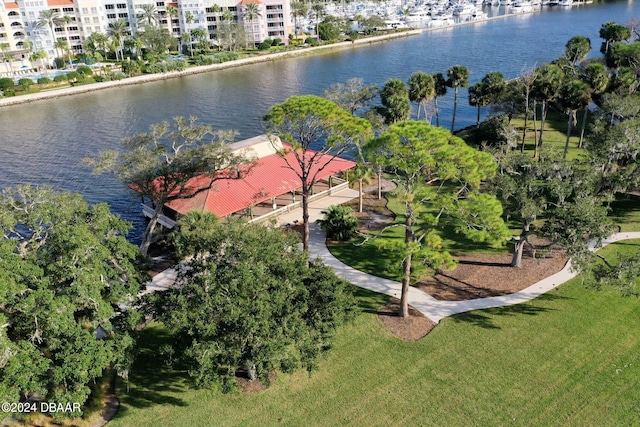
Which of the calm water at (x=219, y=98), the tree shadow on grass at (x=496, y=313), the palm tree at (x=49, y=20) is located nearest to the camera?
the tree shadow on grass at (x=496, y=313)

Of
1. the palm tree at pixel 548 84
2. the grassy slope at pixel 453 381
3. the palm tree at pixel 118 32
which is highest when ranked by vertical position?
the palm tree at pixel 118 32

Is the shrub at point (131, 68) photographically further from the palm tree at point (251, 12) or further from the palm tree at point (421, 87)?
the palm tree at point (421, 87)

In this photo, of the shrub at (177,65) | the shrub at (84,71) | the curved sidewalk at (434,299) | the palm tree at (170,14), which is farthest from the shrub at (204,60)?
the curved sidewalk at (434,299)

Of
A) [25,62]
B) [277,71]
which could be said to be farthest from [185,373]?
[25,62]

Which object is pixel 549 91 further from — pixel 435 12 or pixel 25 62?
pixel 435 12

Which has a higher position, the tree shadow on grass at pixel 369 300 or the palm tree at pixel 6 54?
the palm tree at pixel 6 54

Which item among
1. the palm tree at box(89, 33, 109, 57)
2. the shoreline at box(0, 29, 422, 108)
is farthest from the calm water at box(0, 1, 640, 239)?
the palm tree at box(89, 33, 109, 57)

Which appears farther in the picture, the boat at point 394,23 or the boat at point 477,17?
the boat at point 477,17

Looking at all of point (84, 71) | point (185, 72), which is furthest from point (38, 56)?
point (185, 72)
